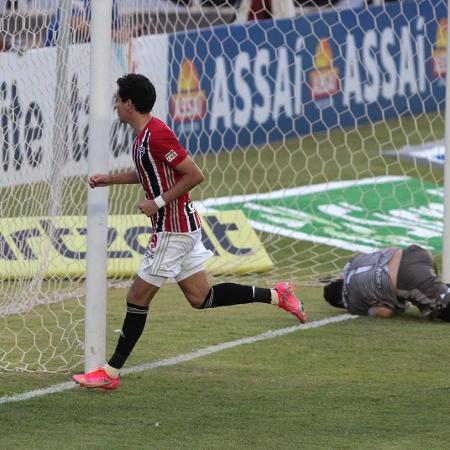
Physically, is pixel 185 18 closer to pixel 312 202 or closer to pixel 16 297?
pixel 312 202

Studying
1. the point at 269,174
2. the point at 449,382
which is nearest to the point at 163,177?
the point at 449,382

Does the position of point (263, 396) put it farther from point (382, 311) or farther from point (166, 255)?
point (382, 311)

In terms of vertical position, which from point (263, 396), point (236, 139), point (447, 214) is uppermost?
point (236, 139)

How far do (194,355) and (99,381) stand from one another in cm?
109

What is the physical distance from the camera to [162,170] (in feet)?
21.5

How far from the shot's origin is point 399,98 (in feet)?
47.5

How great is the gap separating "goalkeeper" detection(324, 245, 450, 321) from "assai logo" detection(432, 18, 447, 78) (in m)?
5.94

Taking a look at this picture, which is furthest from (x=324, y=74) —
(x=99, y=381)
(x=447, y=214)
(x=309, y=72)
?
(x=99, y=381)

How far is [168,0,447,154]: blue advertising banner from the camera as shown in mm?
14398

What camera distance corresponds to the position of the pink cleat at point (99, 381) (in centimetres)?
661

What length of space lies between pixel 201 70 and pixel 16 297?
645 cm

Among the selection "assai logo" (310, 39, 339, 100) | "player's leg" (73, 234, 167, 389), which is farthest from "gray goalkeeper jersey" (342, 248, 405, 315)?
"assai logo" (310, 39, 339, 100)

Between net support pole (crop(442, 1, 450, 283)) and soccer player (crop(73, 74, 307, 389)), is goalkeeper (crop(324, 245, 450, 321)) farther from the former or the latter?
soccer player (crop(73, 74, 307, 389))

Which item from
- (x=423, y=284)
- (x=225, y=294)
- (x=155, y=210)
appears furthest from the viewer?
(x=423, y=284)
